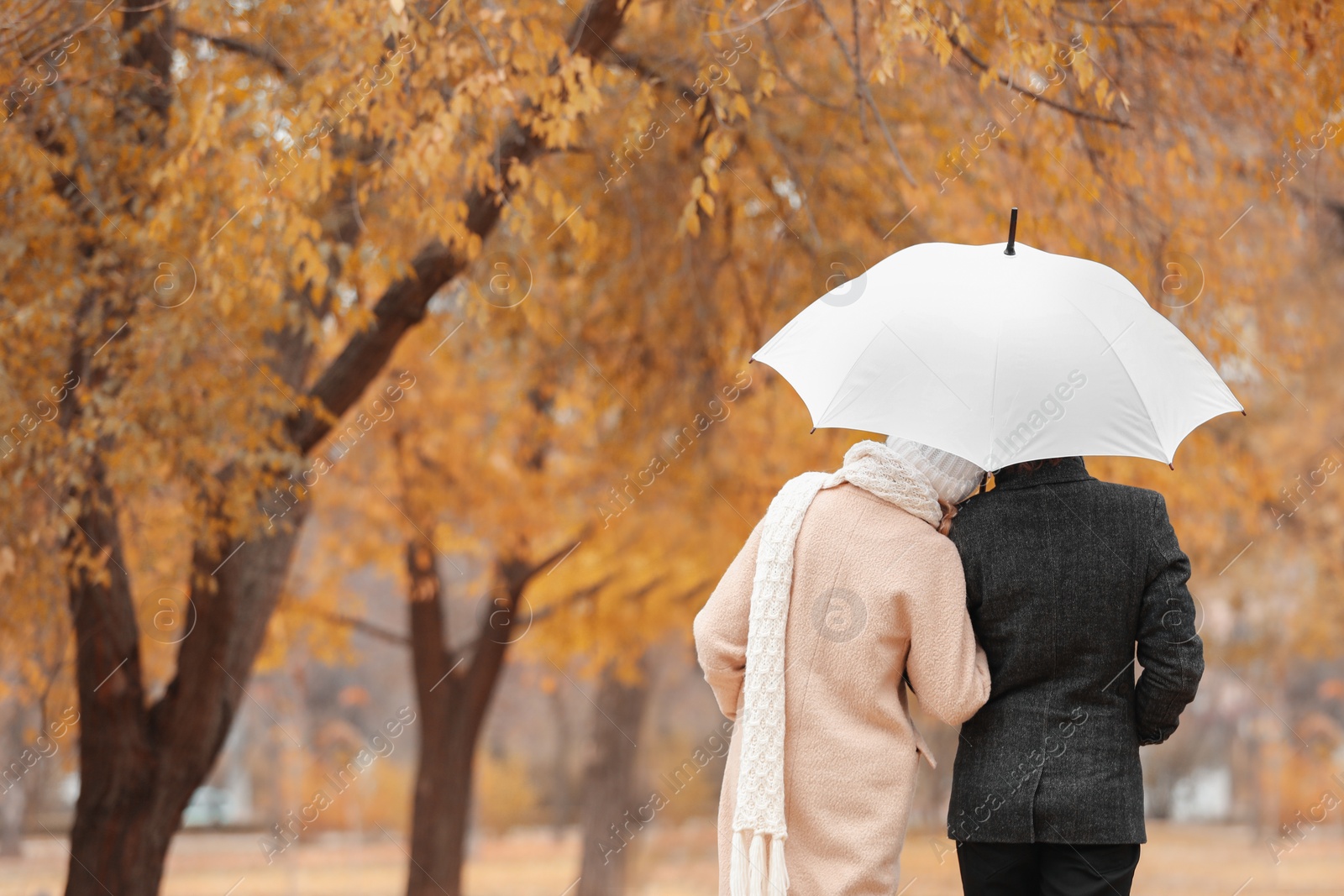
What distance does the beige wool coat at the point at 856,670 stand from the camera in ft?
7.97

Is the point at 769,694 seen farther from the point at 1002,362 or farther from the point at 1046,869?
the point at 1002,362

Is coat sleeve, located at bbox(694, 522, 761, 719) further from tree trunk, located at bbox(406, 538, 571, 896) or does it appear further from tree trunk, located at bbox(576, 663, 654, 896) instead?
tree trunk, located at bbox(576, 663, 654, 896)

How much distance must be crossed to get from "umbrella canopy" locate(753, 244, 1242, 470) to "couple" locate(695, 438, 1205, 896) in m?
0.11

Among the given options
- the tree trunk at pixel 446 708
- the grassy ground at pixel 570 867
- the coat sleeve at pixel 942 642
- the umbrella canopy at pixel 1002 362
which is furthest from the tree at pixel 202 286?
the grassy ground at pixel 570 867

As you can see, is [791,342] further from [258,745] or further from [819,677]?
[258,745]

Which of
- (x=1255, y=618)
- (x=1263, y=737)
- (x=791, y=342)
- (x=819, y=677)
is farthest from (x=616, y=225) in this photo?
(x=1263, y=737)

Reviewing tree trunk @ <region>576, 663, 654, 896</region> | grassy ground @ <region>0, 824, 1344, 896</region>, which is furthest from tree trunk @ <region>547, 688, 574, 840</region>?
tree trunk @ <region>576, 663, 654, 896</region>

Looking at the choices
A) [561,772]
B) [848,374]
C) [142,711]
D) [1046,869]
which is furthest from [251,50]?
[561,772]

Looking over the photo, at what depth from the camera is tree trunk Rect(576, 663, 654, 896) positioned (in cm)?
1162

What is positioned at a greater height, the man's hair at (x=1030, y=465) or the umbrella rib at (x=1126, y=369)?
the umbrella rib at (x=1126, y=369)

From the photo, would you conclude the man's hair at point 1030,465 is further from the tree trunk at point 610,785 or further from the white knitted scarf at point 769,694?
the tree trunk at point 610,785

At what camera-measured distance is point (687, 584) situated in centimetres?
1007

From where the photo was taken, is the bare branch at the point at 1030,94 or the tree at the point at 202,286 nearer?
the bare branch at the point at 1030,94

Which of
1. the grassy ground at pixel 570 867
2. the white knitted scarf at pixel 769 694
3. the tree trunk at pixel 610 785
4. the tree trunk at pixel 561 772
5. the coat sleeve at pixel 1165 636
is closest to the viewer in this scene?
the coat sleeve at pixel 1165 636
